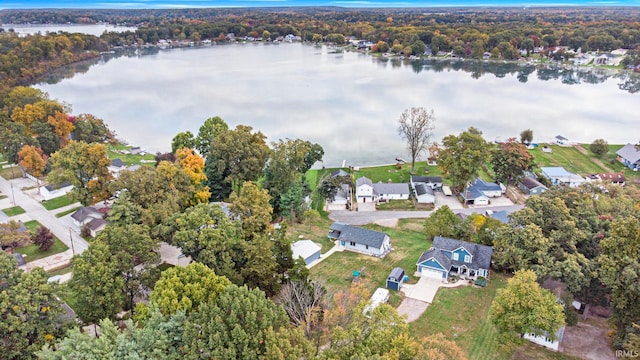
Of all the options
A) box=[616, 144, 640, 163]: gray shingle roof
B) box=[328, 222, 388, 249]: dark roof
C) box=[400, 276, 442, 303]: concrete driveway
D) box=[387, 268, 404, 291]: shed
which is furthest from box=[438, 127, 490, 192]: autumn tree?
box=[616, 144, 640, 163]: gray shingle roof

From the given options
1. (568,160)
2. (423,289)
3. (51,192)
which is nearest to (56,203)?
(51,192)

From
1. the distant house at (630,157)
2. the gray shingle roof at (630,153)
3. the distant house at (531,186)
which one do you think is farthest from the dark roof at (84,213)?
the gray shingle roof at (630,153)

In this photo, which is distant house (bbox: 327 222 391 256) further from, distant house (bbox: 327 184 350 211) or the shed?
distant house (bbox: 327 184 350 211)

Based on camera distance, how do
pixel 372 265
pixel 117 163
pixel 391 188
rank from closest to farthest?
1. pixel 372 265
2. pixel 391 188
3. pixel 117 163

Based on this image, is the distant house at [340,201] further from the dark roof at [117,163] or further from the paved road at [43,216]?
the dark roof at [117,163]

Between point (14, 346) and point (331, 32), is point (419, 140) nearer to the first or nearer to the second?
point (14, 346)

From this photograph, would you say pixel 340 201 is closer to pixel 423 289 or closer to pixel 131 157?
pixel 423 289

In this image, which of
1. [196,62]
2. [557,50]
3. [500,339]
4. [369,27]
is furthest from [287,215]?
[369,27]
